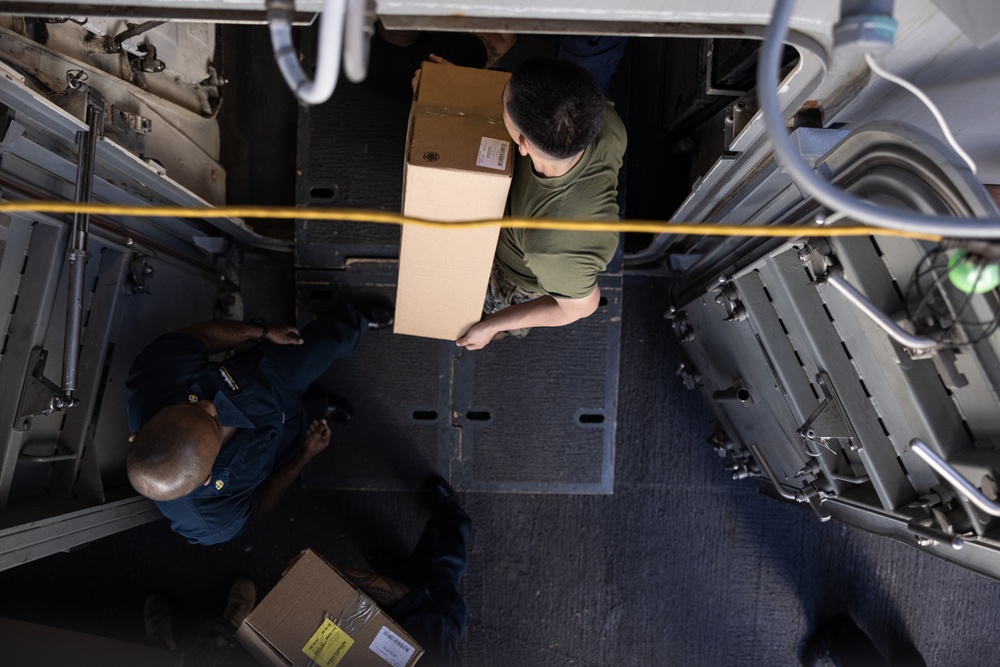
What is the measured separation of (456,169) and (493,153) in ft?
0.41

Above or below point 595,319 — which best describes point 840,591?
below

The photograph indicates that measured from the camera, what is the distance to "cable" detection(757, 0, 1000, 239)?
0.88 m

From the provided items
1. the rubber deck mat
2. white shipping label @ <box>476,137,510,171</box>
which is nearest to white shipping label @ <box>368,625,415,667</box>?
the rubber deck mat

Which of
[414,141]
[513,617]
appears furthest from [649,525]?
[414,141]

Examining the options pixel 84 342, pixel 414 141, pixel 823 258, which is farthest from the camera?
pixel 84 342

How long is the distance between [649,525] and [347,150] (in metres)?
2.24

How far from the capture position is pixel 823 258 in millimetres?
1396

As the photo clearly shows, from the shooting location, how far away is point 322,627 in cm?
220

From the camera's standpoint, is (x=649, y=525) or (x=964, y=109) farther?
(x=649, y=525)

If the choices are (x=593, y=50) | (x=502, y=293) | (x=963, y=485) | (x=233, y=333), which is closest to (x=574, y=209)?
(x=502, y=293)

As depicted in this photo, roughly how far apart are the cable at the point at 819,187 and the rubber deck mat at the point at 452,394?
1.80m

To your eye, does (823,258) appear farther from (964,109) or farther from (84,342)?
(84,342)

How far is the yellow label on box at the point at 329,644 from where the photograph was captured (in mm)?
2189

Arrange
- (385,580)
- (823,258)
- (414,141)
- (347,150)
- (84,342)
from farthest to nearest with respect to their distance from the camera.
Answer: (347,150)
(385,580)
(84,342)
(414,141)
(823,258)
